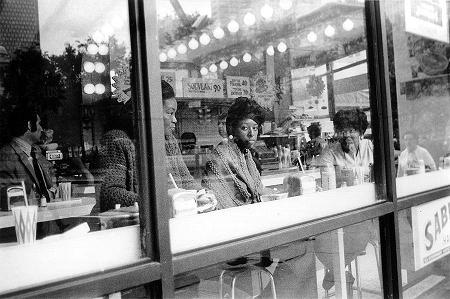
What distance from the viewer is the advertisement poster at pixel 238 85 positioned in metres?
7.11

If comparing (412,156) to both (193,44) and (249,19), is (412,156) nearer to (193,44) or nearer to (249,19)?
(249,19)

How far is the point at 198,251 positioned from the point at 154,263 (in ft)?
0.66

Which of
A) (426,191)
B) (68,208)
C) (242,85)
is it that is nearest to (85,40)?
(242,85)

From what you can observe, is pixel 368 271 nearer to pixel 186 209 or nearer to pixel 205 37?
pixel 186 209

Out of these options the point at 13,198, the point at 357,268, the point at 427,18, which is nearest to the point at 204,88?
the point at 427,18

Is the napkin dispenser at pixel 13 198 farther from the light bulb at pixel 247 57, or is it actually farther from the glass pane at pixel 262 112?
the light bulb at pixel 247 57

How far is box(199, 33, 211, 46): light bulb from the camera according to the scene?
23.4 ft

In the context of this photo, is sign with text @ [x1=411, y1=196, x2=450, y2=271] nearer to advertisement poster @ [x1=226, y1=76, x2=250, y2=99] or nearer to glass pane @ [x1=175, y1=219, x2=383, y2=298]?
glass pane @ [x1=175, y1=219, x2=383, y2=298]

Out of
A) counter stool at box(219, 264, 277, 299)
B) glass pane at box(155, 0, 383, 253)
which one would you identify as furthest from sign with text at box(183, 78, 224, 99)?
counter stool at box(219, 264, 277, 299)

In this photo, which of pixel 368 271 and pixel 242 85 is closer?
pixel 368 271

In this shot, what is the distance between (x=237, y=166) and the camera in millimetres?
3217

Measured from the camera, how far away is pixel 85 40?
7172 mm

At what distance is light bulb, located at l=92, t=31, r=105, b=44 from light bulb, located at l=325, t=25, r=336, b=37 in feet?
10.4

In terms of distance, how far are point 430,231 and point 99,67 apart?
19.2 ft
